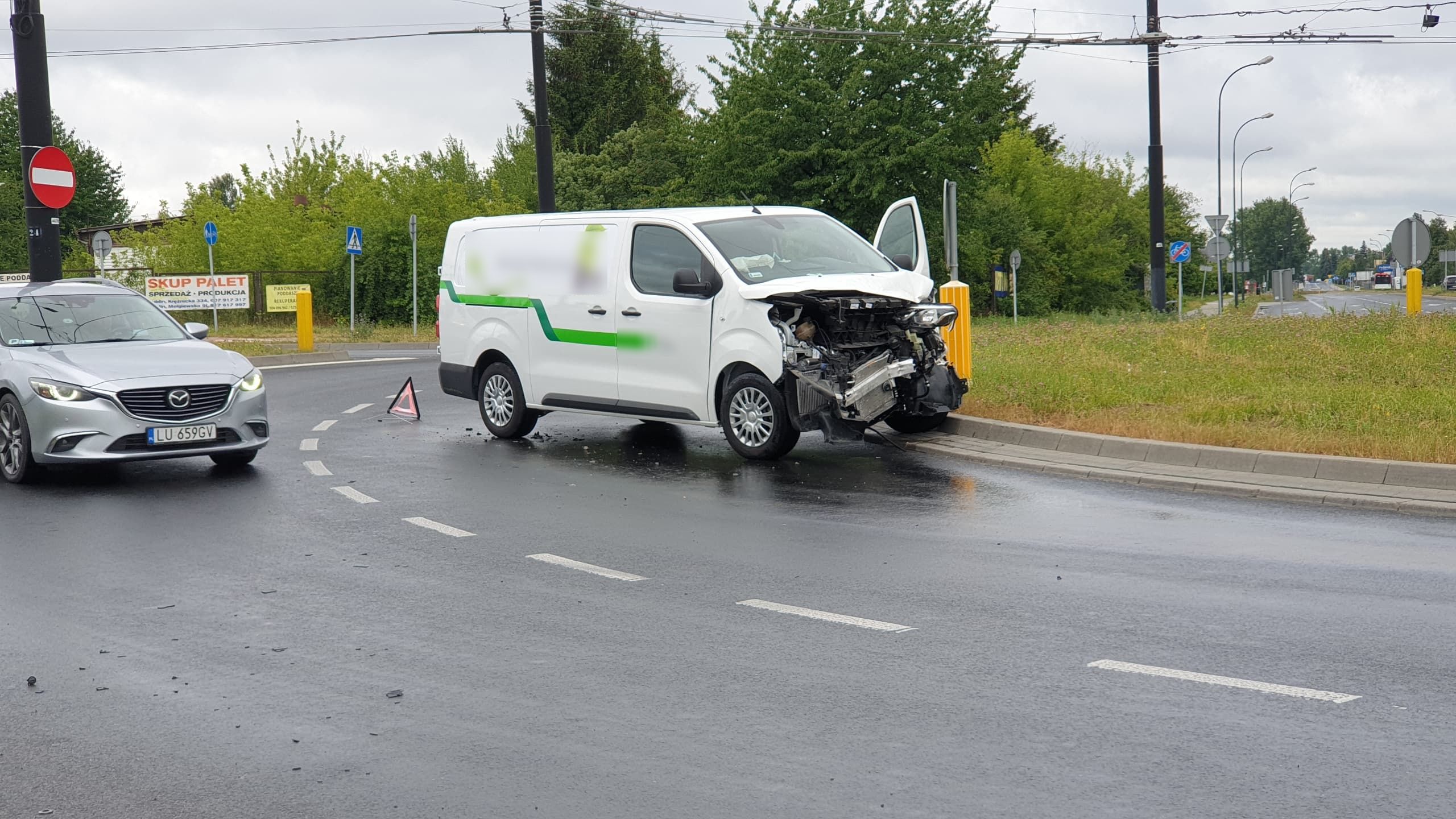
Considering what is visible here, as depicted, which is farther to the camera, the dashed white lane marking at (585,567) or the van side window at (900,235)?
the van side window at (900,235)

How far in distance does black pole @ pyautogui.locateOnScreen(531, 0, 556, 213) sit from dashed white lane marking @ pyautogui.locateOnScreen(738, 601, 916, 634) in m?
18.5

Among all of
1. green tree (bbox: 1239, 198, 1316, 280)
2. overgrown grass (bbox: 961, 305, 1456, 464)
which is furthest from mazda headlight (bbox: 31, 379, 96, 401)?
green tree (bbox: 1239, 198, 1316, 280)

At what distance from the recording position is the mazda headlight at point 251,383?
36.9 ft

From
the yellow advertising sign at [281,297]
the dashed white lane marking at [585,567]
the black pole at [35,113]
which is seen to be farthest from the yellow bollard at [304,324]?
the dashed white lane marking at [585,567]

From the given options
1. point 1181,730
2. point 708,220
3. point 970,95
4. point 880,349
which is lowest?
point 1181,730

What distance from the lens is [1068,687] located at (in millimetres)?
5242

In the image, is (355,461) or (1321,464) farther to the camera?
(355,461)

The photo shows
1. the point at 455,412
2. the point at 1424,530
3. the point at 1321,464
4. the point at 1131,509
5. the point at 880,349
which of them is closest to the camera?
the point at 1424,530

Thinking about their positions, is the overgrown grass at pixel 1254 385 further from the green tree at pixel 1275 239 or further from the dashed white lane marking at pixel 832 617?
the green tree at pixel 1275 239

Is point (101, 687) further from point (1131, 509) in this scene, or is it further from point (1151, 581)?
point (1131, 509)

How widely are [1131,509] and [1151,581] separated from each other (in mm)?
2284

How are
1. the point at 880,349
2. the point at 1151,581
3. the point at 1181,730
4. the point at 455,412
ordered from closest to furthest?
the point at 1181,730 < the point at 1151,581 < the point at 880,349 < the point at 455,412

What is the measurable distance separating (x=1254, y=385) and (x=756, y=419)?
5.77 metres

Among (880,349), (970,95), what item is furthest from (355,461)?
(970,95)
